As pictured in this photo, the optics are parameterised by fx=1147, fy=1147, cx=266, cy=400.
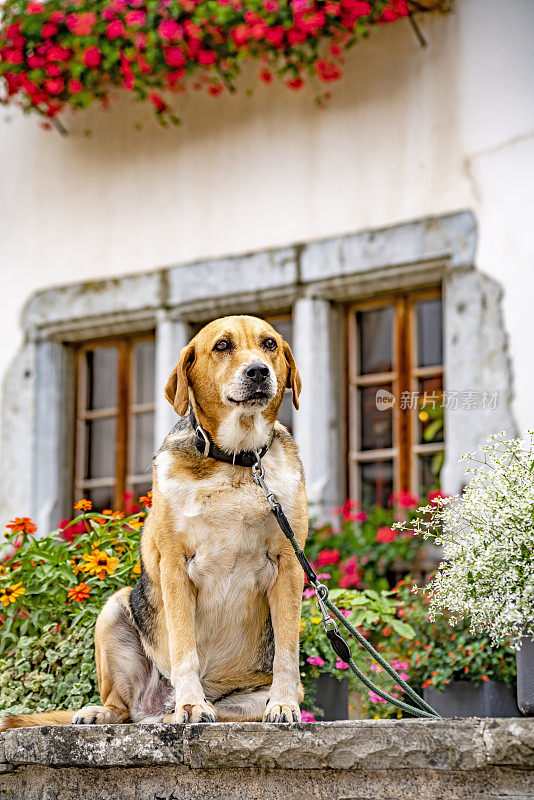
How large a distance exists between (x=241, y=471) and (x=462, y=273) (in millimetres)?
3665

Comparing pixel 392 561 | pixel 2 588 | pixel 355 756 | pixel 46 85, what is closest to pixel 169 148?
pixel 46 85

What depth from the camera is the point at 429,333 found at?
7020mm

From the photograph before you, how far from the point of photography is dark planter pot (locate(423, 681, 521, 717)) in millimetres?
4805

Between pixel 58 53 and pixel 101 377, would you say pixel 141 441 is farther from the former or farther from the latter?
pixel 58 53

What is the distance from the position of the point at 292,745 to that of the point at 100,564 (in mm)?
1725

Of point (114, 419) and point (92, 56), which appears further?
point (114, 419)

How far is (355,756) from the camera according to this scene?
105 inches

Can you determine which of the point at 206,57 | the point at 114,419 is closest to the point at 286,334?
the point at 114,419

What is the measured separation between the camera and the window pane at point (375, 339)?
715 cm

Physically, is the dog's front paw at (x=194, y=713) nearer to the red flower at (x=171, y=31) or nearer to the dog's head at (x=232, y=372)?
the dog's head at (x=232, y=372)

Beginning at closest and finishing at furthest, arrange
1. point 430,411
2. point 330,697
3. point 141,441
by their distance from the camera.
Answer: point 330,697
point 430,411
point 141,441

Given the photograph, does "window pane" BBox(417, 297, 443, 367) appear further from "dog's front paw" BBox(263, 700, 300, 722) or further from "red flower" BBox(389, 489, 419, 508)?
"dog's front paw" BBox(263, 700, 300, 722)

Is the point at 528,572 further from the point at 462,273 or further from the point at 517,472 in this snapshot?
the point at 462,273

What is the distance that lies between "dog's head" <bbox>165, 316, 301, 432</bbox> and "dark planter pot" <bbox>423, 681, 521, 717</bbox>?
6.54 feet
